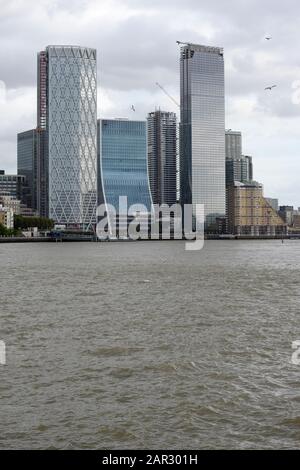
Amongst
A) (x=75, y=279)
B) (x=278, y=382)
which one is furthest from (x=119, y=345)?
(x=75, y=279)

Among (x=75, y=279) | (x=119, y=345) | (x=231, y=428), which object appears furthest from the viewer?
(x=75, y=279)

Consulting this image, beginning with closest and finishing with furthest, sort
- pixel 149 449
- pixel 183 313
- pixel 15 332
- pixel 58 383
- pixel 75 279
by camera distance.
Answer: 1. pixel 149 449
2. pixel 58 383
3. pixel 15 332
4. pixel 183 313
5. pixel 75 279

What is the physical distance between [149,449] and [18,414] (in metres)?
3.48

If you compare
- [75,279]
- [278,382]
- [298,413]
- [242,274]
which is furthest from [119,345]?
[242,274]

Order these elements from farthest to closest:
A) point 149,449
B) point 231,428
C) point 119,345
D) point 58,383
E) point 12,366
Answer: point 119,345 → point 12,366 → point 58,383 → point 231,428 → point 149,449

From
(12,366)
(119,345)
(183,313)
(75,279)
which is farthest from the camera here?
(75,279)

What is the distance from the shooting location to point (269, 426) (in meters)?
14.4

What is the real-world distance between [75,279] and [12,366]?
36054 millimetres

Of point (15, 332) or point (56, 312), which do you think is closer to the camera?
point (15, 332)

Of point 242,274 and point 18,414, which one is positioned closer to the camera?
point 18,414

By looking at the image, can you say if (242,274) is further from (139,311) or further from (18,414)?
(18,414)

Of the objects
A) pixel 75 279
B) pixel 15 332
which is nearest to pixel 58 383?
pixel 15 332

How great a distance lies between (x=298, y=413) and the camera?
1524cm

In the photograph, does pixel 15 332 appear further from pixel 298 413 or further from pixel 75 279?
pixel 75 279
